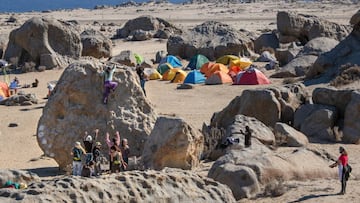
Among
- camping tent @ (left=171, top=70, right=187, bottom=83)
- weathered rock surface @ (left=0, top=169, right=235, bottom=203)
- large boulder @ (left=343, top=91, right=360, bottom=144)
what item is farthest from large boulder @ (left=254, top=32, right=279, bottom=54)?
weathered rock surface @ (left=0, top=169, right=235, bottom=203)

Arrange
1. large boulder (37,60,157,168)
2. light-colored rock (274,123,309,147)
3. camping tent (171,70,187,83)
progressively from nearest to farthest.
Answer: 1. large boulder (37,60,157,168)
2. light-colored rock (274,123,309,147)
3. camping tent (171,70,187,83)

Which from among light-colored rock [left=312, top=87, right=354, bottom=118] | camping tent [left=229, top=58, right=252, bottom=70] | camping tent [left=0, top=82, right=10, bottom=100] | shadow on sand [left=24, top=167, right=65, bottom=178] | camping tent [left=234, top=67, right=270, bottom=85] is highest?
light-colored rock [left=312, top=87, right=354, bottom=118]

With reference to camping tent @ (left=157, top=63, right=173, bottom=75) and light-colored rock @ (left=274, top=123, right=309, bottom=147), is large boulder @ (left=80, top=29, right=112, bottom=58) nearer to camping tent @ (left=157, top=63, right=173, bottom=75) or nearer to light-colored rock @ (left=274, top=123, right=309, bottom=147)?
camping tent @ (left=157, top=63, right=173, bottom=75)

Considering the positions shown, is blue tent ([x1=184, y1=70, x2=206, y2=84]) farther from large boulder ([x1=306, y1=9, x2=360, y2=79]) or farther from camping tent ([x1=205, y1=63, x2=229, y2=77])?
large boulder ([x1=306, y1=9, x2=360, y2=79])

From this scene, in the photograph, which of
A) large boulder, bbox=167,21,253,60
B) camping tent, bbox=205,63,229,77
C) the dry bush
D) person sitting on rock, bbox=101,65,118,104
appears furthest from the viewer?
large boulder, bbox=167,21,253,60

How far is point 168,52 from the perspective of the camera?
38594 millimetres

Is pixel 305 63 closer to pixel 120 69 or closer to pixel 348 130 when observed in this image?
pixel 348 130

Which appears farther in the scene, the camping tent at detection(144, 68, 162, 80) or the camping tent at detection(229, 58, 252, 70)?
the camping tent at detection(229, 58, 252, 70)

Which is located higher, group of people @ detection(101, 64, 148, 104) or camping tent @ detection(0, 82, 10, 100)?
group of people @ detection(101, 64, 148, 104)

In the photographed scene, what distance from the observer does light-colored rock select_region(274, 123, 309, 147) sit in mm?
15883

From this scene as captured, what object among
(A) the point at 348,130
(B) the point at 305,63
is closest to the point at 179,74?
(B) the point at 305,63

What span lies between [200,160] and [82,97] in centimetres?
305

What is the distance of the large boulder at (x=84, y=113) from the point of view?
1554cm

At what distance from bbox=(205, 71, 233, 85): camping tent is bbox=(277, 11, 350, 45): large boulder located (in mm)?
10693
